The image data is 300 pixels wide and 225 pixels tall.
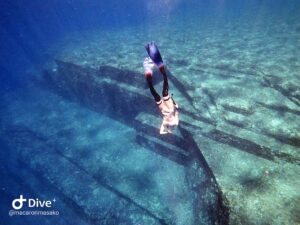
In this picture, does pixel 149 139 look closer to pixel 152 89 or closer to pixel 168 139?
pixel 168 139

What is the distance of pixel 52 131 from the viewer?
1270 centimetres

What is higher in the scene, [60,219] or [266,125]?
[266,125]

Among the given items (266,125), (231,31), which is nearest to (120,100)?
(266,125)

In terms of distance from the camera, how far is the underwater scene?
538 centimetres

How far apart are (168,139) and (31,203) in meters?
6.19

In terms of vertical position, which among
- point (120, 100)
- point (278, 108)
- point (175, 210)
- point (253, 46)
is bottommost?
point (175, 210)

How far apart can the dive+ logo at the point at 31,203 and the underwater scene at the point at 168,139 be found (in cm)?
5

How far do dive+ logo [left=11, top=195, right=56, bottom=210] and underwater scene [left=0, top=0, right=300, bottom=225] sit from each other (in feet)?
0.15

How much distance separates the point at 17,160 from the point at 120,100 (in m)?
6.00

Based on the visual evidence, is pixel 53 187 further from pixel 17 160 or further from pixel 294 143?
pixel 294 143

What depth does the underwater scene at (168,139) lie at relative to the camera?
17.7 ft

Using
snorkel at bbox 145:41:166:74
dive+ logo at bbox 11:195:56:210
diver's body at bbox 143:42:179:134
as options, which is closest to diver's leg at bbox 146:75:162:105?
diver's body at bbox 143:42:179:134

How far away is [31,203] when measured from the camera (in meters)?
9.35

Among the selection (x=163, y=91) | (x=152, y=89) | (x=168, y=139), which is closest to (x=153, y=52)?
(x=152, y=89)
